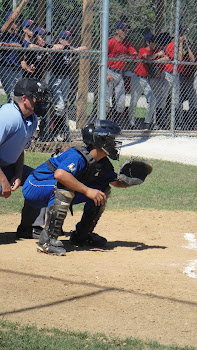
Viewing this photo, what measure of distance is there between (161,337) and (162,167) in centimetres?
712

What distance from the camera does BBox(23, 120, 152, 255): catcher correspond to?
5.32m

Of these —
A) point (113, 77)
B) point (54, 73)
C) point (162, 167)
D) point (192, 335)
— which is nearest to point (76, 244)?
point (192, 335)

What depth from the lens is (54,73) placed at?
35.5 feet

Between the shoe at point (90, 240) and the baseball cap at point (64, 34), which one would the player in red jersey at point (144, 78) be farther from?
the shoe at point (90, 240)

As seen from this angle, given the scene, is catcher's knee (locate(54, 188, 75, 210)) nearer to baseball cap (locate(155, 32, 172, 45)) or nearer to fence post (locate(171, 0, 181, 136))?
fence post (locate(171, 0, 181, 136))

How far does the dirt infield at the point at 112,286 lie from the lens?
3736mm

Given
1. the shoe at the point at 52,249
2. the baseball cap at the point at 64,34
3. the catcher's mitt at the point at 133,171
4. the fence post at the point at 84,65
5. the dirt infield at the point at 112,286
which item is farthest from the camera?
the fence post at the point at 84,65

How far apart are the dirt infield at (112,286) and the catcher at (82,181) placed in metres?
0.21

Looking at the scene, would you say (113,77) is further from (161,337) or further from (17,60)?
(161,337)

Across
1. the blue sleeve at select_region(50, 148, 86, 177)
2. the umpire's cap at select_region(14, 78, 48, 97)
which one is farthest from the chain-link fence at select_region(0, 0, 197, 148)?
the blue sleeve at select_region(50, 148, 86, 177)

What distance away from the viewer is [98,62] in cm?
1098

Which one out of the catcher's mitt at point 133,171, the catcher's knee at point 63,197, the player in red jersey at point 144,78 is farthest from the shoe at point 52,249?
the player in red jersey at point 144,78

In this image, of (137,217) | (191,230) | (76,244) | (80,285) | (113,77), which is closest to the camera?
(80,285)

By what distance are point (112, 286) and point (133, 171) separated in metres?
1.66
